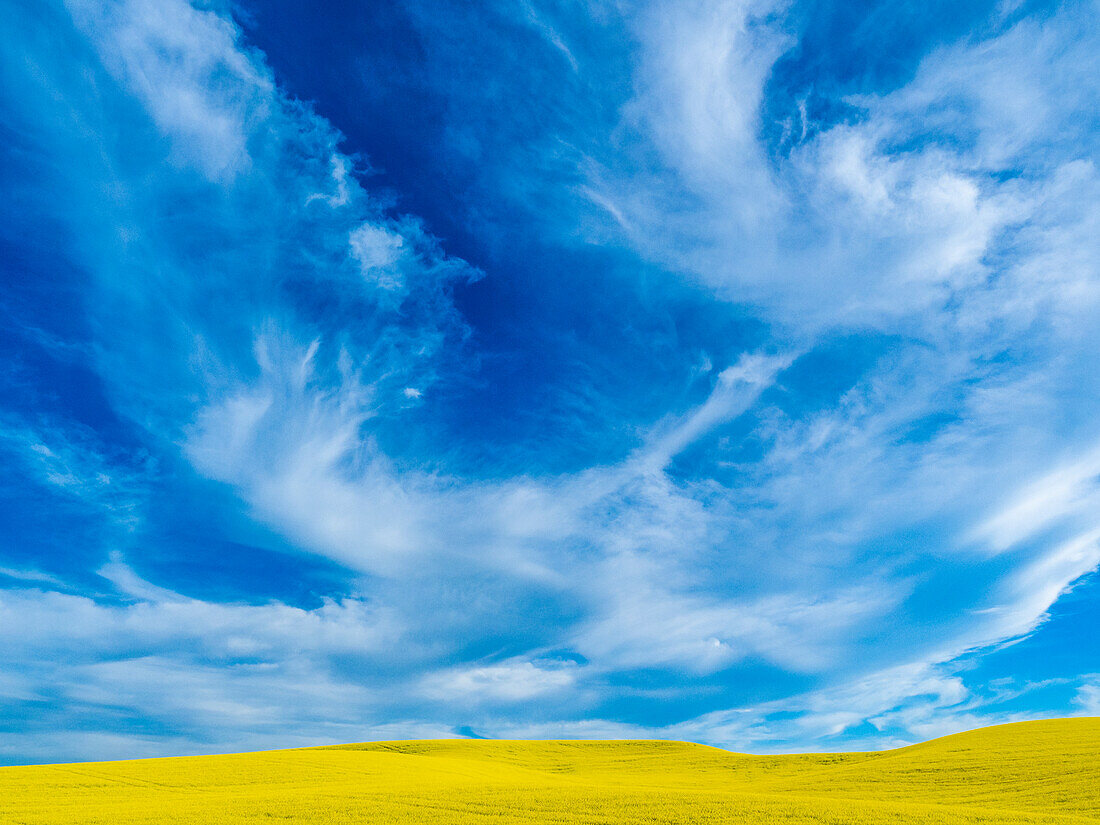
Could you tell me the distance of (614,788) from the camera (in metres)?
27.2

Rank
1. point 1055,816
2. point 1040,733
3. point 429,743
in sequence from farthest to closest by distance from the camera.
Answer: point 429,743, point 1040,733, point 1055,816

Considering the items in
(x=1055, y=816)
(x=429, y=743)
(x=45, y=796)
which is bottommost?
(x=1055, y=816)

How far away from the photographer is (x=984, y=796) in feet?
87.4

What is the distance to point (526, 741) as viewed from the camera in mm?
64562

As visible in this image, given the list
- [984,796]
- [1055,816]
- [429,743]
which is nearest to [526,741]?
[429,743]

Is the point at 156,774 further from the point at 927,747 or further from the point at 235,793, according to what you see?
the point at 927,747

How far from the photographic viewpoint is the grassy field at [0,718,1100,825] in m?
21.6

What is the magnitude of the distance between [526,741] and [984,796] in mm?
46213

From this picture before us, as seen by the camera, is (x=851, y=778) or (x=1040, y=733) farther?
(x=1040, y=733)

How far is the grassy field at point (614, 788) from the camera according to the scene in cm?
2162

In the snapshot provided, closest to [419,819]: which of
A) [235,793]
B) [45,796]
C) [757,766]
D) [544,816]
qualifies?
[544,816]

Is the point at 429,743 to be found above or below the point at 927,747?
above

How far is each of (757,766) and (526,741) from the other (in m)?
27.1

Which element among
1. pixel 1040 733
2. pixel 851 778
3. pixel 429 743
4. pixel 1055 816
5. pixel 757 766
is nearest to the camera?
pixel 1055 816
